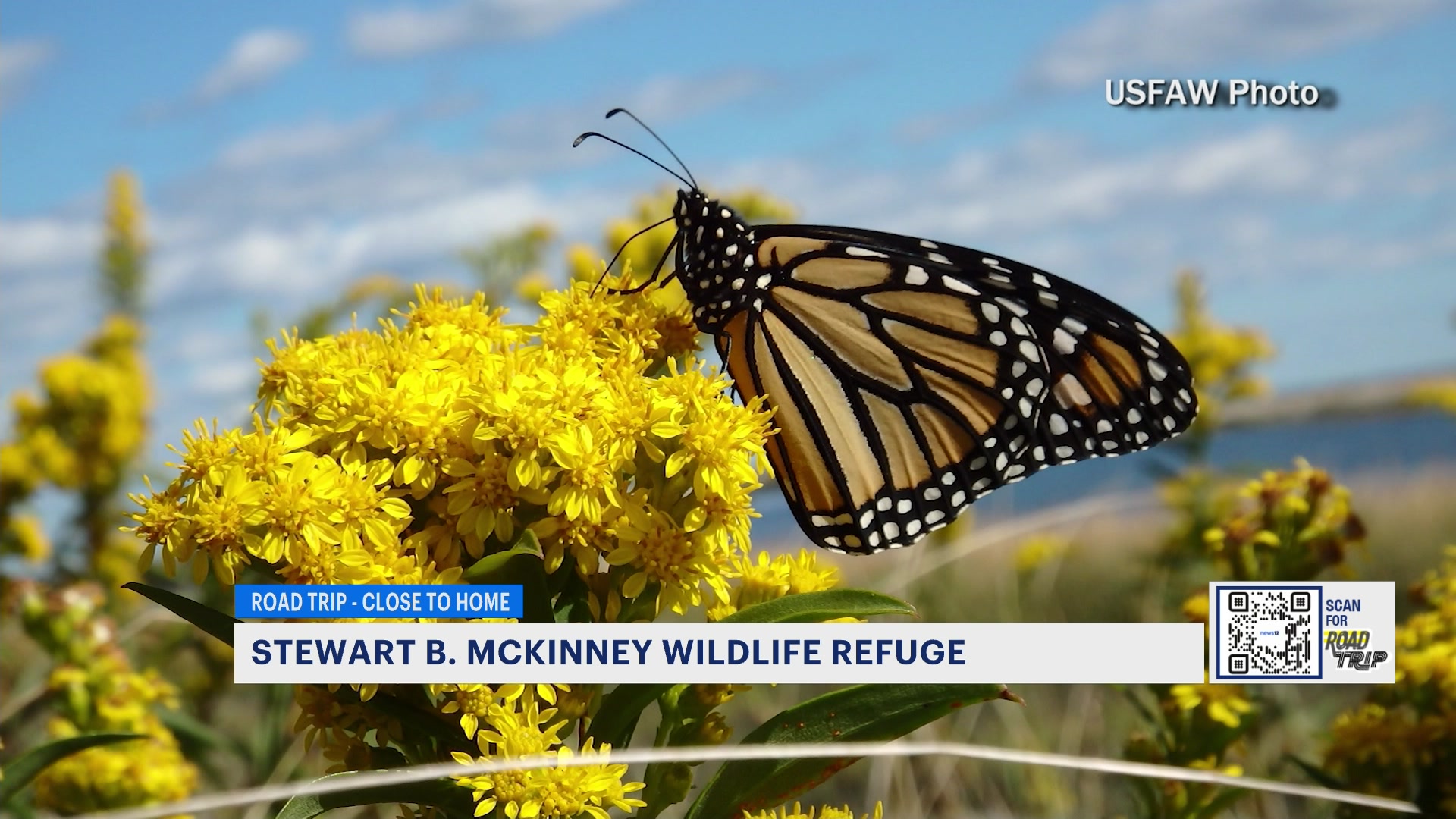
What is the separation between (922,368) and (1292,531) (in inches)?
41.0

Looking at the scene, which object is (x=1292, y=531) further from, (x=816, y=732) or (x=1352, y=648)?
(x=816, y=732)

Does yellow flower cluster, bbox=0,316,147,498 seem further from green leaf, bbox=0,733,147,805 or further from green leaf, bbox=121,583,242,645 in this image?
green leaf, bbox=121,583,242,645

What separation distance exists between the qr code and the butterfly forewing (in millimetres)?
442

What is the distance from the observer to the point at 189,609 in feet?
4.92

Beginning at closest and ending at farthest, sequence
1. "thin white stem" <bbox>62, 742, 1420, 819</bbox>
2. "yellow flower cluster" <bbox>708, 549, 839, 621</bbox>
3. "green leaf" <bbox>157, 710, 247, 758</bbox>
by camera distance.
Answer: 1. "thin white stem" <bbox>62, 742, 1420, 819</bbox>
2. "yellow flower cluster" <bbox>708, 549, 839, 621</bbox>
3. "green leaf" <bbox>157, 710, 247, 758</bbox>

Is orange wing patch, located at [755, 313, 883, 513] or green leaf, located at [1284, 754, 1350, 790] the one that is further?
green leaf, located at [1284, 754, 1350, 790]

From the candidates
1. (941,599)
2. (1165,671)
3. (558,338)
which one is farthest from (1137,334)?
(941,599)

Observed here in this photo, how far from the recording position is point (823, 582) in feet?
6.15

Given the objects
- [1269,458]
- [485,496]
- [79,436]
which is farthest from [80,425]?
[1269,458]

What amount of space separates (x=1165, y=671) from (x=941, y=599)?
8.50 ft

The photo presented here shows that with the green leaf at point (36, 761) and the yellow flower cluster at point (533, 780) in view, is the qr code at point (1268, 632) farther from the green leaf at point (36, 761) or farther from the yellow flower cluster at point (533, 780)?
the green leaf at point (36, 761)

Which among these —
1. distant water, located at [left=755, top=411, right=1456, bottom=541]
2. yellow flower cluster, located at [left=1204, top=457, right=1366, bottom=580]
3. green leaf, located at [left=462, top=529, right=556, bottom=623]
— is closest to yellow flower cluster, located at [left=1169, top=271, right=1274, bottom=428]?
Result: distant water, located at [left=755, top=411, right=1456, bottom=541]

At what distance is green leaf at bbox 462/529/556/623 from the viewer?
1.52m

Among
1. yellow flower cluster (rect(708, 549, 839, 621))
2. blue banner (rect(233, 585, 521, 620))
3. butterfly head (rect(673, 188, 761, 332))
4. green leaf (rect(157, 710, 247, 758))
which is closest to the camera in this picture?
blue banner (rect(233, 585, 521, 620))
